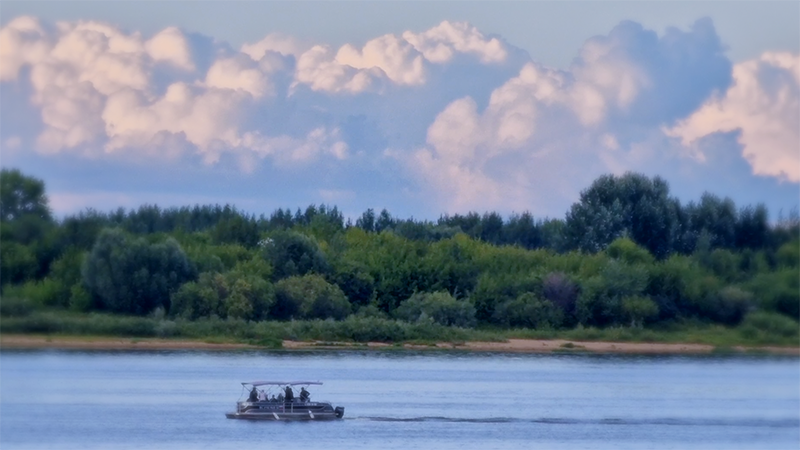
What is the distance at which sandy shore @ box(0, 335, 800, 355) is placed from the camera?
242 feet

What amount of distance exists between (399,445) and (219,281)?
37.9 meters

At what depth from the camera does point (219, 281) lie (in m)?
82.4

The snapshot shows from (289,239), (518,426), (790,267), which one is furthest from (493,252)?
(518,426)

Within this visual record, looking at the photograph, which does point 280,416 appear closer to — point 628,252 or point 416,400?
point 416,400

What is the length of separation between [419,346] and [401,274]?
32.9 feet

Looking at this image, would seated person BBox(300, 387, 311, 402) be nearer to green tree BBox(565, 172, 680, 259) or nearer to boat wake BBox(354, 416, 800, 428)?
boat wake BBox(354, 416, 800, 428)

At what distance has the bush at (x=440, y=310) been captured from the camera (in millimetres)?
85250

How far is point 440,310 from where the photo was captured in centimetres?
8544

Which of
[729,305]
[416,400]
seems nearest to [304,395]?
[416,400]

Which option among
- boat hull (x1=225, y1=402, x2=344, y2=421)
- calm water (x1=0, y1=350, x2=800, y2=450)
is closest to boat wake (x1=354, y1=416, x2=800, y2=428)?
calm water (x1=0, y1=350, x2=800, y2=450)

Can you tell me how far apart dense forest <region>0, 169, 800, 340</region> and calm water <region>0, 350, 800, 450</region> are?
15.3 feet

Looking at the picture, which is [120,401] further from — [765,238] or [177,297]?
[765,238]

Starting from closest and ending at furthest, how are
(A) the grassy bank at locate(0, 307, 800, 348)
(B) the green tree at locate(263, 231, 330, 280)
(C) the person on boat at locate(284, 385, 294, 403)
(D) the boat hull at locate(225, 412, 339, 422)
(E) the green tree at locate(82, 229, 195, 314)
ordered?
(D) the boat hull at locate(225, 412, 339, 422), (C) the person on boat at locate(284, 385, 294, 403), (A) the grassy bank at locate(0, 307, 800, 348), (E) the green tree at locate(82, 229, 195, 314), (B) the green tree at locate(263, 231, 330, 280)

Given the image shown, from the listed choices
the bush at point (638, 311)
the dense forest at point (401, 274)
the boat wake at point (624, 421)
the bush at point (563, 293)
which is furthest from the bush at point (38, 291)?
the bush at point (638, 311)
